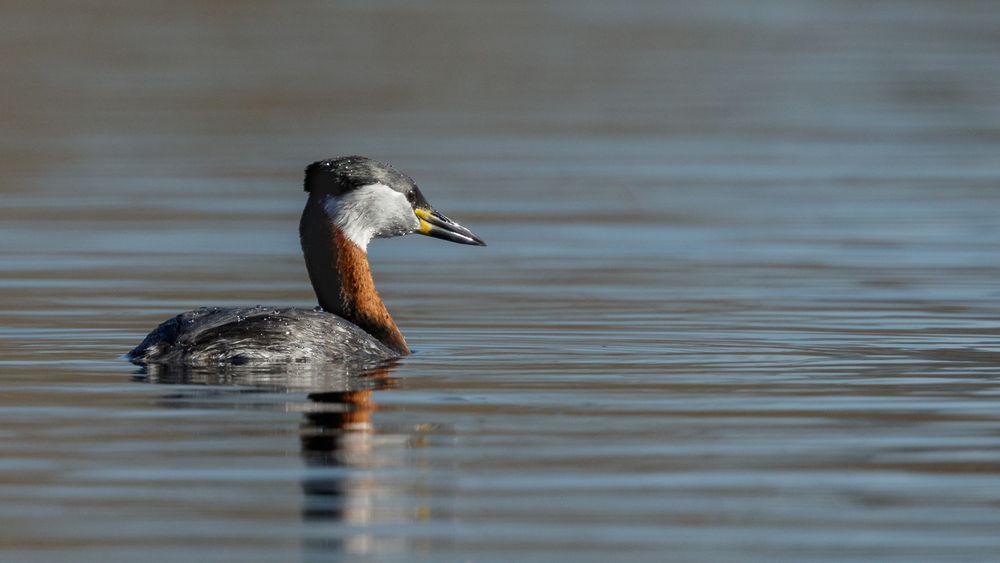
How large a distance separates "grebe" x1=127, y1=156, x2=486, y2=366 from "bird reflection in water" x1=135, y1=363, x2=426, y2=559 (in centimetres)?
13

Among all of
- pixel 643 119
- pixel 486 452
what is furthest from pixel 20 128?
pixel 486 452

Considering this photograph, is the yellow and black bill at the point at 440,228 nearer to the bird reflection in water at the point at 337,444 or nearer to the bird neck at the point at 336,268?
the bird neck at the point at 336,268

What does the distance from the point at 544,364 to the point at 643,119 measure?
14639 mm

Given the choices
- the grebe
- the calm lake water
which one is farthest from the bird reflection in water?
the grebe

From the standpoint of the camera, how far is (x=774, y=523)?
22.0 feet

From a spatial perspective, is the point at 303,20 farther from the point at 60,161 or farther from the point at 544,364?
the point at 544,364

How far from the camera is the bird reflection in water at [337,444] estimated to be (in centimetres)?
661

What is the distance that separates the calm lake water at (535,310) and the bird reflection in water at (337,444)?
0.02 metres

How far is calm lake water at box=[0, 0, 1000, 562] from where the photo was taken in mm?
6836

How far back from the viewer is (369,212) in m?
11.1

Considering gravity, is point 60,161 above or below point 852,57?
below

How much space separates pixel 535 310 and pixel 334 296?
1669mm

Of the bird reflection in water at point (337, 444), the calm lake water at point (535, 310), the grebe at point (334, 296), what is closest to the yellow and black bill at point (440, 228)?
the grebe at point (334, 296)

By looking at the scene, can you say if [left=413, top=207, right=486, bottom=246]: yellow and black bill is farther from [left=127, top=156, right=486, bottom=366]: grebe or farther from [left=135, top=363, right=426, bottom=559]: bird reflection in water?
[left=135, top=363, right=426, bottom=559]: bird reflection in water
